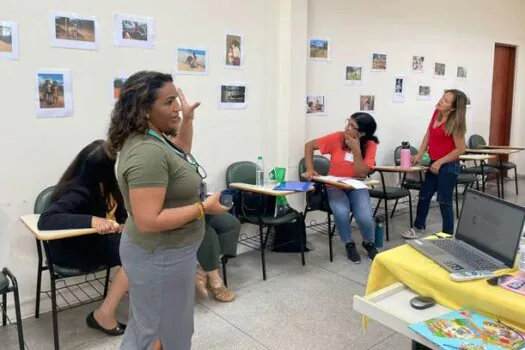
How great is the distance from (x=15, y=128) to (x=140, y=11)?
44.9 inches

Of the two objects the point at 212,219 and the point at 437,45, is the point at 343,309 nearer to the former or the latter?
the point at 212,219

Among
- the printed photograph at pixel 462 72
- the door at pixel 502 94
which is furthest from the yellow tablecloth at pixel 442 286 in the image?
the door at pixel 502 94

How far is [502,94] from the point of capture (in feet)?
23.1

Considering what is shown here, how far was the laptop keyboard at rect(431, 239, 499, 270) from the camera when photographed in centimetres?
160

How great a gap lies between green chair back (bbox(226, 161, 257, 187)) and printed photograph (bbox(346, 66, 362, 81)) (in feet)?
5.28

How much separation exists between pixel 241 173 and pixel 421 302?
2.36m

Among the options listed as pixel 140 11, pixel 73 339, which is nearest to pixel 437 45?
pixel 140 11

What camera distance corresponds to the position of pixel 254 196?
353 cm

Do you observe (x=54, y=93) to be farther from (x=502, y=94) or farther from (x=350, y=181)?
(x=502, y=94)

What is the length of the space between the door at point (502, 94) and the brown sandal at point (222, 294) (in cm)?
553

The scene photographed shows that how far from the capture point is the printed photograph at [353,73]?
15.4ft

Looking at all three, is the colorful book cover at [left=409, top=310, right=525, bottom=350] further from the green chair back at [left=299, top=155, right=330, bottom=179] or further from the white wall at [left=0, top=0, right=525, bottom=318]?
the green chair back at [left=299, top=155, right=330, bottom=179]

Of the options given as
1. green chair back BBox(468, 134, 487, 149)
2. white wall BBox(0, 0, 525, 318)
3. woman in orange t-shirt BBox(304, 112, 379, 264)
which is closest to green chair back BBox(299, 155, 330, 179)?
white wall BBox(0, 0, 525, 318)

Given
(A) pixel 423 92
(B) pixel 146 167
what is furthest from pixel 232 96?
(A) pixel 423 92
